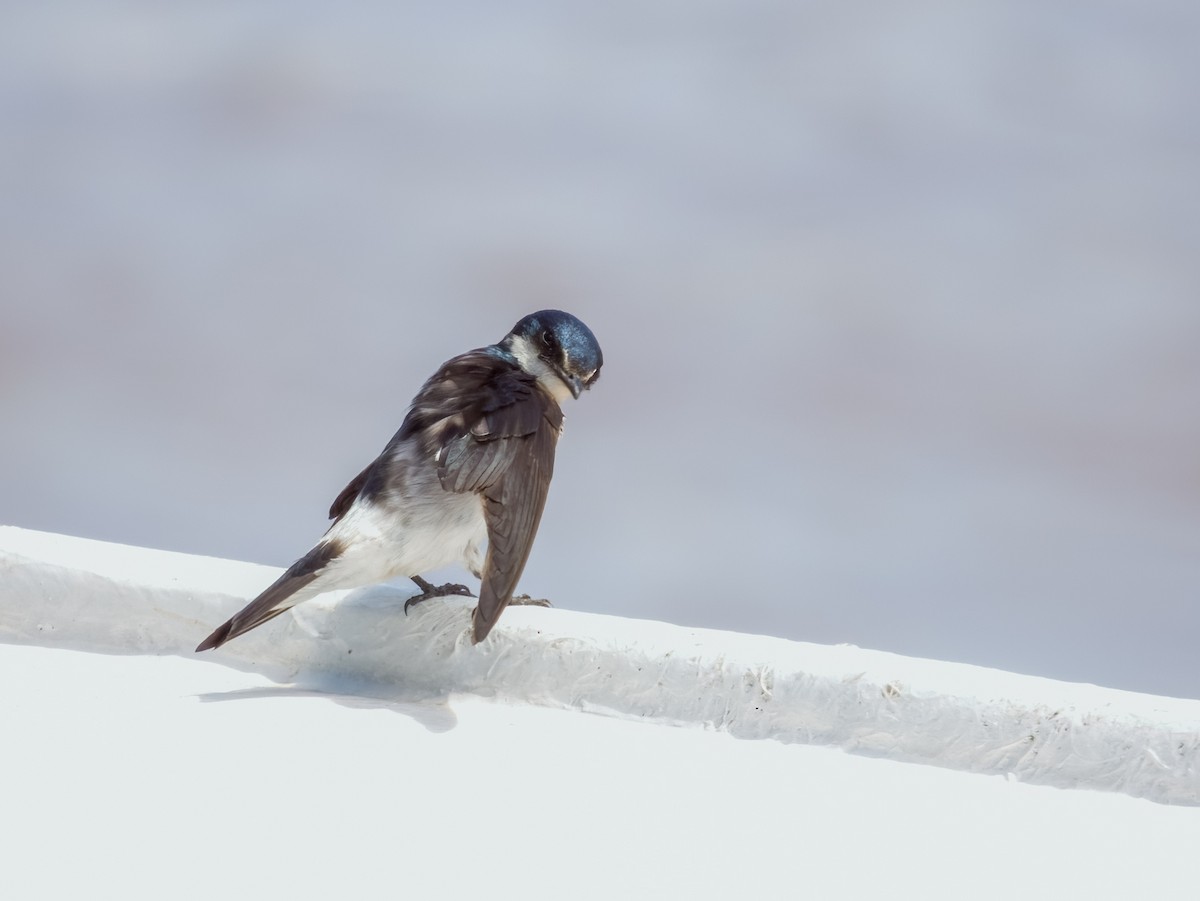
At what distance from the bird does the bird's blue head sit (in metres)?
0.15

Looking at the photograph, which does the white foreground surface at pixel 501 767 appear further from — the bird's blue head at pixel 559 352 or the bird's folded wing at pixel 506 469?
the bird's blue head at pixel 559 352

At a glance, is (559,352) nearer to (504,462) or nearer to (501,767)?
(504,462)

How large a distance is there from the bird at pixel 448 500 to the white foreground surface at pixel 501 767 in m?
0.08

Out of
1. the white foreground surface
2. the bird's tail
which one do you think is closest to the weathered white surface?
the white foreground surface

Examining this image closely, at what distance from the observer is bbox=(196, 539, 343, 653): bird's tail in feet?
6.11

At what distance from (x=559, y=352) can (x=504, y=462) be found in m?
0.47

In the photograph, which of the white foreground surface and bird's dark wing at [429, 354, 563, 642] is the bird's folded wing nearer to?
bird's dark wing at [429, 354, 563, 642]

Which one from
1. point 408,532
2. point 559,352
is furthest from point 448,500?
point 559,352

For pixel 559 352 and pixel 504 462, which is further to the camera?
pixel 559 352

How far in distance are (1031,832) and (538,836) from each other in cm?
56

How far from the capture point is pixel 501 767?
1.63 metres

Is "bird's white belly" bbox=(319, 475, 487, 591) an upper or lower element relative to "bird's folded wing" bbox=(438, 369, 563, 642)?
lower

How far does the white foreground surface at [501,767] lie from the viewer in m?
1.39

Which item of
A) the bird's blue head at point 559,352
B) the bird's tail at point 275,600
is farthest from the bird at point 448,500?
the bird's blue head at point 559,352
